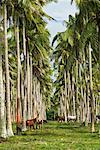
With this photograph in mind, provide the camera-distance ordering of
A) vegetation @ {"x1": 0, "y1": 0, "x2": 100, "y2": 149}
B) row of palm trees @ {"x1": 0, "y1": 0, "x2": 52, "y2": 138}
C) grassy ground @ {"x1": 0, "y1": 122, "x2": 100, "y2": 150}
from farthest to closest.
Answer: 1. row of palm trees @ {"x1": 0, "y1": 0, "x2": 52, "y2": 138}
2. vegetation @ {"x1": 0, "y1": 0, "x2": 100, "y2": 149}
3. grassy ground @ {"x1": 0, "y1": 122, "x2": 100, "y2": 150}

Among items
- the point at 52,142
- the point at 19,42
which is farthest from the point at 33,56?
the point at 52,142

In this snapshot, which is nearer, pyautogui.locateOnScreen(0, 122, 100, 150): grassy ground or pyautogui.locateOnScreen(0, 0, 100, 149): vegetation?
pyautogui.locateOnScreen(0, 122, 100, 150): grassy ground

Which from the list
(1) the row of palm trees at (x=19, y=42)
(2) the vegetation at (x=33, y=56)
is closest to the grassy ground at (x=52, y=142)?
(2) the vegetation at (x=33, y=56)

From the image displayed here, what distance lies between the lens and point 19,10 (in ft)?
106

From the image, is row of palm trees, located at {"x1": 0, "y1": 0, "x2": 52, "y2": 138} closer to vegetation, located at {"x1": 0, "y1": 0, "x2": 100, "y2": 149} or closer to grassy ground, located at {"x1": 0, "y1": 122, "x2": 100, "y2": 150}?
vegetation, located at {"x1": 0, "y1": 0, "x2": 100, "y2": 149}

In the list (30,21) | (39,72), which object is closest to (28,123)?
(30,21)

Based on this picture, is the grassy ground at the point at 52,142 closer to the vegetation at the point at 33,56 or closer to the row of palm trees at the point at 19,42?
the vegetation at the point at 33,56

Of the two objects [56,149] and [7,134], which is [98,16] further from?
[56,149]

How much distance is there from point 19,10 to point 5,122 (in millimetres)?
8652

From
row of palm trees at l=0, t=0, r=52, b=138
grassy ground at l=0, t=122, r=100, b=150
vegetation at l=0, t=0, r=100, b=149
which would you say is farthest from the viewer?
row of palm trees at l=0, t=0, r=52, b=138

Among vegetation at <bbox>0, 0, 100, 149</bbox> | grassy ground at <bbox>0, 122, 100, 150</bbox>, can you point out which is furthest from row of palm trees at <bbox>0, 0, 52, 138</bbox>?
grassy ground at <bbox>0, 122, 100, 150</bbox>

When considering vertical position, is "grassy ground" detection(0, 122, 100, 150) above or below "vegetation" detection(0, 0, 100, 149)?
below

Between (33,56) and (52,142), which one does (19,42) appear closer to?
(33,56)

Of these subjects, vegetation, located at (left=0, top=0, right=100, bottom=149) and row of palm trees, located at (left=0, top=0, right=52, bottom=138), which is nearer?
vegetation, located at (left=0, top=0, right=100, bottom=149)
